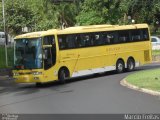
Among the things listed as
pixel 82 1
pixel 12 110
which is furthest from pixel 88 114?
pixel 82 1

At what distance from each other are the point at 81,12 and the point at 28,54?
1214 inches

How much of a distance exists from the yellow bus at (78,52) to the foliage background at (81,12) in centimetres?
1924

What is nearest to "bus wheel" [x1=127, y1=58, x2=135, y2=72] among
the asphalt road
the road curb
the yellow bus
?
the yellow bus

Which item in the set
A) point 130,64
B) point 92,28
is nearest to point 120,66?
point 130,64

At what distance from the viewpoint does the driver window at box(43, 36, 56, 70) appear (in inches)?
1051

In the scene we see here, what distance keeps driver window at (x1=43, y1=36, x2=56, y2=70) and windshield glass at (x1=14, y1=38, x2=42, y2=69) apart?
11.0 inches

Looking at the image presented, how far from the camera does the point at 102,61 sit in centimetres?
3095

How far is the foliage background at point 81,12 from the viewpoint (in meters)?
54.9

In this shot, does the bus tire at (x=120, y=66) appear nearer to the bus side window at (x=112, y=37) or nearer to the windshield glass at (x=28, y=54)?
the bus side window at (x=112, y=37)

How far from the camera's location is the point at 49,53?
88.8 ft

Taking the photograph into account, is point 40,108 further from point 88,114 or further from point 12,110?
point 88,114

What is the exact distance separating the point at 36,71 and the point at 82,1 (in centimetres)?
3407

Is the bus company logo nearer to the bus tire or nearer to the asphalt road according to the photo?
Answer: the asphalt road

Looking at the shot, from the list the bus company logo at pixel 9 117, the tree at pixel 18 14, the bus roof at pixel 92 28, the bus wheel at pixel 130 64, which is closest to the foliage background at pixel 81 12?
the tree at pixel 18 14
